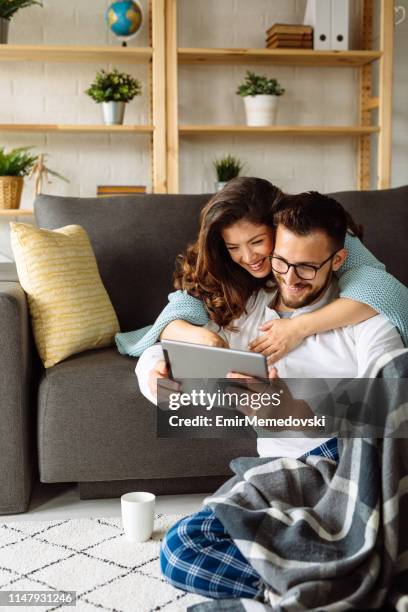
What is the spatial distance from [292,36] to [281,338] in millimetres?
2232

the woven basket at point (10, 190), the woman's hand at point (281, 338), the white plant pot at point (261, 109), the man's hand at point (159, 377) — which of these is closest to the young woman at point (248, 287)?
the woman's hand at point (281, 338)

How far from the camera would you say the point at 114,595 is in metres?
1.64

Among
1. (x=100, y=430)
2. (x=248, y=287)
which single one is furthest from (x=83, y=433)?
(x=248, y=287)

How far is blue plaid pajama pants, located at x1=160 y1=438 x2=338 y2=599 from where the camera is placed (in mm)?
1540

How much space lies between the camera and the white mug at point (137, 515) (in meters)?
1.87

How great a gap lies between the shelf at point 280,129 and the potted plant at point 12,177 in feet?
2.44

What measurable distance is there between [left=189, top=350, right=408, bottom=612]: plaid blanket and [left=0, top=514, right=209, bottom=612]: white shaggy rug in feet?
0.60

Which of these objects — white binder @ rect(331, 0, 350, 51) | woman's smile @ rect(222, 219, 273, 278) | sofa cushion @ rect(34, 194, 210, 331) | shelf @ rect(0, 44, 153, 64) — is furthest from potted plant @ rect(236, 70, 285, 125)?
woman's smile @ rect(222, 219, 273, 278)

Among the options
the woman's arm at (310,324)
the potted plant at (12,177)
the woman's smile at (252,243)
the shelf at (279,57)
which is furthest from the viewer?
the shelf at (279,57)

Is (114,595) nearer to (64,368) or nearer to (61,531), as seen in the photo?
(61,531)

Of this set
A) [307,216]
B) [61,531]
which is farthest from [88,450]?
[307,216]

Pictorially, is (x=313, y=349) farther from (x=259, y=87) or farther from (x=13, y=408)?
(x=259, y=87)

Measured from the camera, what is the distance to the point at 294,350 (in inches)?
75.4

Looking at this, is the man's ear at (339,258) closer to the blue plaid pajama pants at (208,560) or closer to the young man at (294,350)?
the young man at (294,350)
